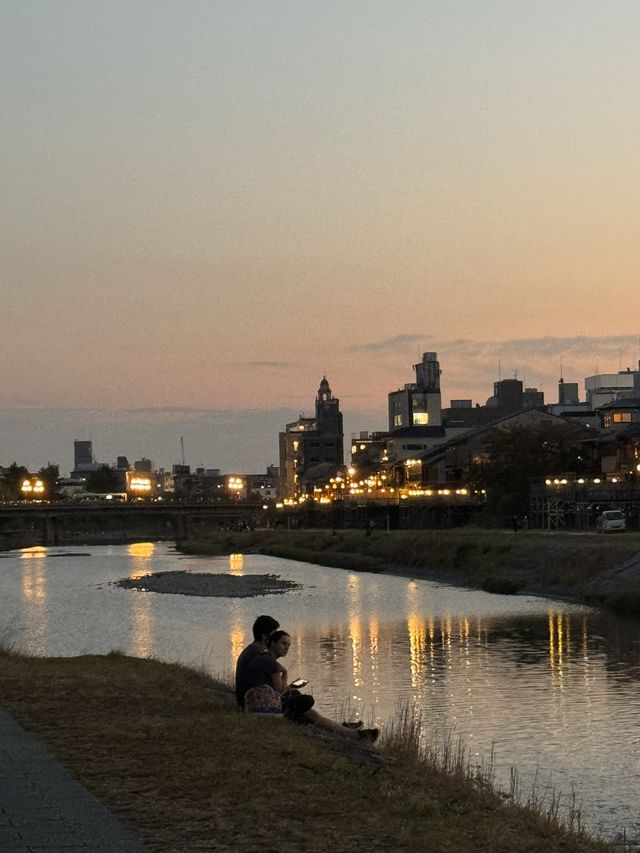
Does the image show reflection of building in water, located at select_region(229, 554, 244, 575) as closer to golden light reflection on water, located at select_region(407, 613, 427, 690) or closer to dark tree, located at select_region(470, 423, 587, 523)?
dark tree, located at select_region(470, 423, 587, 523)

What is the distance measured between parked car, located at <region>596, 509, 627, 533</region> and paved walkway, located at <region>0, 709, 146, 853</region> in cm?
7477

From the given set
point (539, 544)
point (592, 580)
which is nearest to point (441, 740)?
point (592, 580)

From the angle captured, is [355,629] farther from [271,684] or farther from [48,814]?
[48,814]

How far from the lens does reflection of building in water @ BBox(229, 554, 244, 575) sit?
10600cm

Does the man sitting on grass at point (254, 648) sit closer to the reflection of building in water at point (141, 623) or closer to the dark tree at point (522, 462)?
the reflection of building in water at point (141, 623)

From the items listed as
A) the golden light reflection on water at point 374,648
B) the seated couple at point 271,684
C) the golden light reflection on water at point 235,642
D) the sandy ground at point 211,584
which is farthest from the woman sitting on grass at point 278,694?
the sandy ground at point 211,584

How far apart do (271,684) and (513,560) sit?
60.8 metres

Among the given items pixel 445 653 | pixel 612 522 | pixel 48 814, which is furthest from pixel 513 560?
pixel 48 814

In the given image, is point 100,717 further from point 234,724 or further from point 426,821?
point 426,821

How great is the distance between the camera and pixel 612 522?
86.7 m

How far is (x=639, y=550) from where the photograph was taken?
64.5 m

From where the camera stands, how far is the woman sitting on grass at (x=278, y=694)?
19.0 meters

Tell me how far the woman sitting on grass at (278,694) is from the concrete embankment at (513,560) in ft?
123

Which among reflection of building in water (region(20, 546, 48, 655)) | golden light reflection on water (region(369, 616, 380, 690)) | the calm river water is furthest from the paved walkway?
reflection of building in water (region(20, 546, 48, 655))
